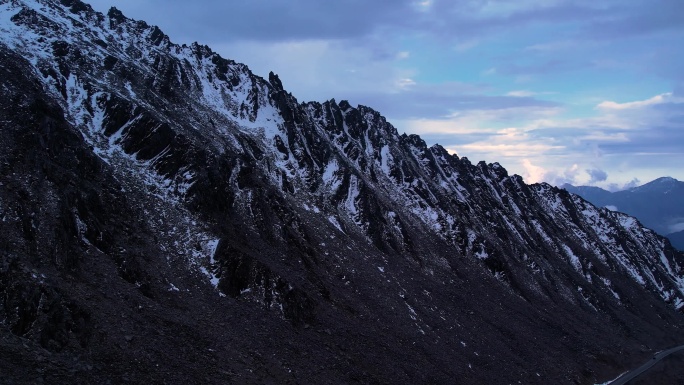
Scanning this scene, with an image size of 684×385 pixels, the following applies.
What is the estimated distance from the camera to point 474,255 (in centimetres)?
9694

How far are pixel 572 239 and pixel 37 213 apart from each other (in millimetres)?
149217

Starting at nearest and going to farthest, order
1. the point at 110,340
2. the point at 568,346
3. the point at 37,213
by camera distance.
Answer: the point at 110,340
the point at 37,213
the point at 568,346

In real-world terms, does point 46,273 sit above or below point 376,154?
below

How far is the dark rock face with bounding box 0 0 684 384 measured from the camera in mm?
36188

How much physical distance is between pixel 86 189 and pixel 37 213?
6700mm

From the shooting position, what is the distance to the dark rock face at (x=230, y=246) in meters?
36.2

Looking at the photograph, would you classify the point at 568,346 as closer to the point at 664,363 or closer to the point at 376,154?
the point at 664,363

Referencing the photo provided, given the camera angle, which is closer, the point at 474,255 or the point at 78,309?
the point at 78,309

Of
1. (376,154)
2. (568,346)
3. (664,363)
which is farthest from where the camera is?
(376,154)

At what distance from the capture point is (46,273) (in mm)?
34938

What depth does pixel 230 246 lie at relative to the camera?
1994 inches

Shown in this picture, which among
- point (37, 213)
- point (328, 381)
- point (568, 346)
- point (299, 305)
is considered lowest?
point (568, 346)

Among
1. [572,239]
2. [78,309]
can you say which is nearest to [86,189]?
[78,309]

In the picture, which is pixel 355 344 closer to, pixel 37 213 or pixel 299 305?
pixel 299 305
